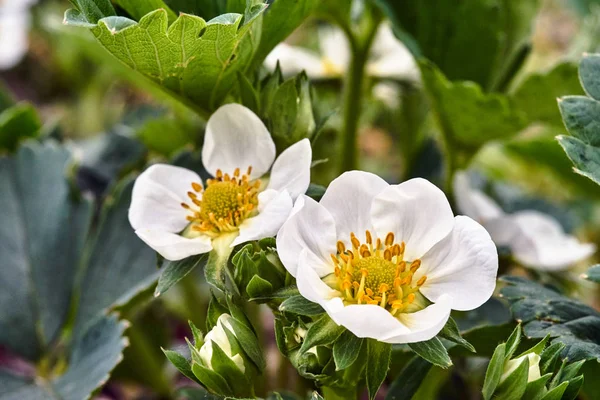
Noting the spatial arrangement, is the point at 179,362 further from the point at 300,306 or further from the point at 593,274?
the point at 593,274

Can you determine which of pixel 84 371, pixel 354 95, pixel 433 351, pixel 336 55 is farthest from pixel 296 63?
pixel 433 351

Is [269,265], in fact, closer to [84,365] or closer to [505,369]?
[505,369]

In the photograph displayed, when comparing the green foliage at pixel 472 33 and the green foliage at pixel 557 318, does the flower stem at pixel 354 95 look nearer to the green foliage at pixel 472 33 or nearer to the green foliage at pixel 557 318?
the green foliage at pixel 472 33

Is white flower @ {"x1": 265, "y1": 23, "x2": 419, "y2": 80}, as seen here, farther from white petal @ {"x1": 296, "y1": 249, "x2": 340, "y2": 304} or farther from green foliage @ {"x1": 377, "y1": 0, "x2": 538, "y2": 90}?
white petal @ {"x1": 296, "y1": 249, "x2": 340, "y2": 304}

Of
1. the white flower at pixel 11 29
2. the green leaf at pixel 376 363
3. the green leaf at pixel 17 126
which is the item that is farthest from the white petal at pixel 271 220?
the white flower at pixel 11 29

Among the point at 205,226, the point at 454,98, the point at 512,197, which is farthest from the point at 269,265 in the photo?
the point at 512,197

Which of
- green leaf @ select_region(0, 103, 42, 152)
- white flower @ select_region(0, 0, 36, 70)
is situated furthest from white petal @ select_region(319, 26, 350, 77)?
white flower @ select_region(0, 0, 36, 70)
